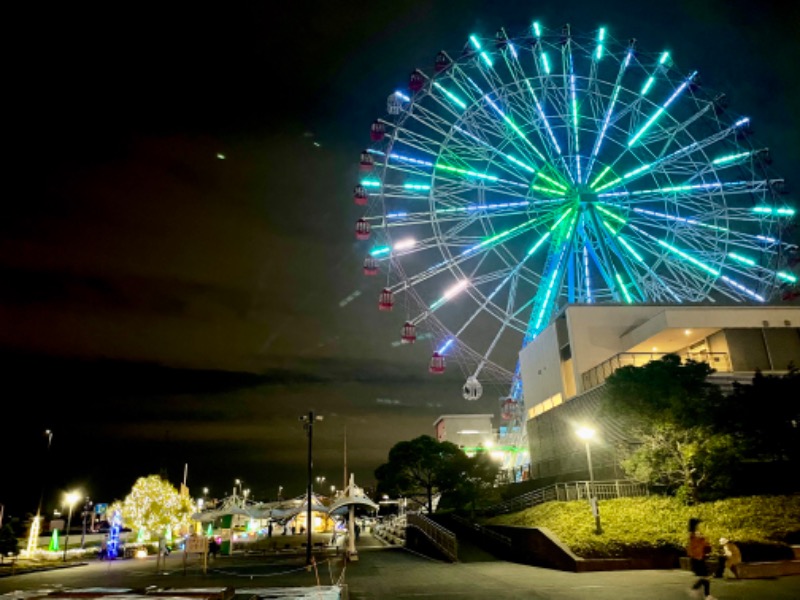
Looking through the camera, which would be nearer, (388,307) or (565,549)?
(565,549)

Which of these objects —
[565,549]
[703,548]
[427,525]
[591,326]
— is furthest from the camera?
[591,326]

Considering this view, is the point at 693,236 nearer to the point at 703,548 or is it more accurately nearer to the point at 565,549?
the point at 565,549

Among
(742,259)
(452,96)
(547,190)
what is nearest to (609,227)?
(547,190)

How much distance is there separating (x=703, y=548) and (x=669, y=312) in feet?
60.1

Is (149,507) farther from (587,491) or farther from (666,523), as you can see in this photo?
(666,523)

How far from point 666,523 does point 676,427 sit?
3153 mm

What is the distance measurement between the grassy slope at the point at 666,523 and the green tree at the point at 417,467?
42.4ft

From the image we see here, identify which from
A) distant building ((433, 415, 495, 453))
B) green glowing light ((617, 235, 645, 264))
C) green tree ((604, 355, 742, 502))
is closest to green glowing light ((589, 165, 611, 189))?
green glowing light ((617, 235, 645, 264))

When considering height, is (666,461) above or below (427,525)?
above

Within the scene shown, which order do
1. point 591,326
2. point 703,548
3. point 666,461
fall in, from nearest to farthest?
1. point 703,548
2. point 666,461
3. point 591,326

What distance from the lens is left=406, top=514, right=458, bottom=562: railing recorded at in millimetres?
20203

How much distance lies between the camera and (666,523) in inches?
646

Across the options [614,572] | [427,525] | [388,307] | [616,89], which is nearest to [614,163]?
[616,89]

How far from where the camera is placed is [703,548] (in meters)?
10.1
